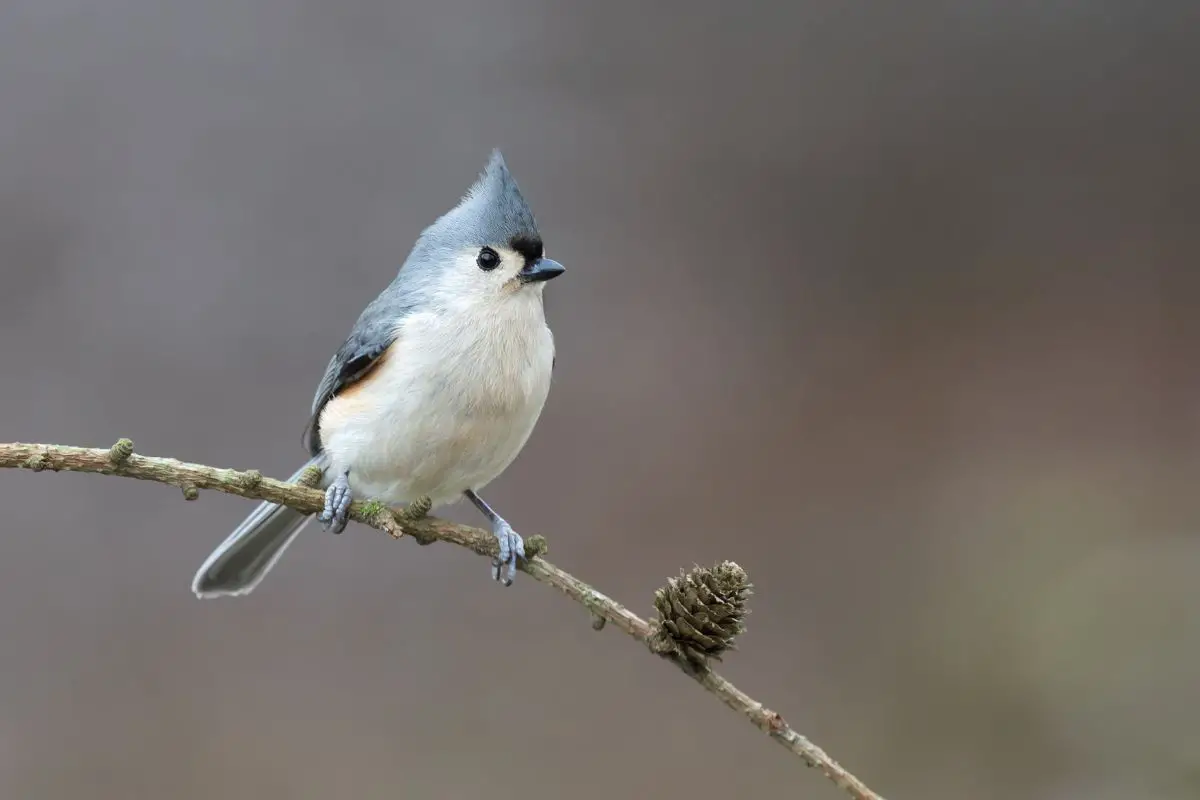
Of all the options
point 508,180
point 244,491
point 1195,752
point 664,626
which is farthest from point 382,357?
point 1195,752

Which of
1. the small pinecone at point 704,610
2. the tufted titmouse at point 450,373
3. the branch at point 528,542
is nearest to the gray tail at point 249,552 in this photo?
the tufted titmouse at point 450,373

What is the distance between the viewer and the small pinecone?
30.1 inches

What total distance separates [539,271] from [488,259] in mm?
67

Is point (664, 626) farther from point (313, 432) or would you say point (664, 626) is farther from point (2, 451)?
point (313, 432)

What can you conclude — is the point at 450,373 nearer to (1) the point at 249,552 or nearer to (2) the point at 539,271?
(2) the point at 539,271

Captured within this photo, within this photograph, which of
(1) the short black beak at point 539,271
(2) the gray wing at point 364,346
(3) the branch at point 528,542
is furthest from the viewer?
(2) the gray wing at point 364,346

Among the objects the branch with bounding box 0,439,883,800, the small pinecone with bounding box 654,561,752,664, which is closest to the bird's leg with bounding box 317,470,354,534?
the branch with bounding box 0,439,883,800

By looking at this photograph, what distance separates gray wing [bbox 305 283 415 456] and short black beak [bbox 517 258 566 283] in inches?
6.3

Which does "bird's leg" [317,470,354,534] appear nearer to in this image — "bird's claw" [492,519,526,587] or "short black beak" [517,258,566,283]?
"bird's claw" [492,519,526,587]

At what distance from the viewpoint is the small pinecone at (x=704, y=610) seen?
0.76 meters

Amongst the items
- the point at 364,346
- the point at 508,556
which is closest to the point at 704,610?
the point at 508,556

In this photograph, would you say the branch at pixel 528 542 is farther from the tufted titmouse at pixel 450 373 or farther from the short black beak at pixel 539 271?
the short black beak at pixel 539 271

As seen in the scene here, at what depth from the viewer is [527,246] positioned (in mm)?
1127

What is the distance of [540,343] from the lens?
3.86ft
